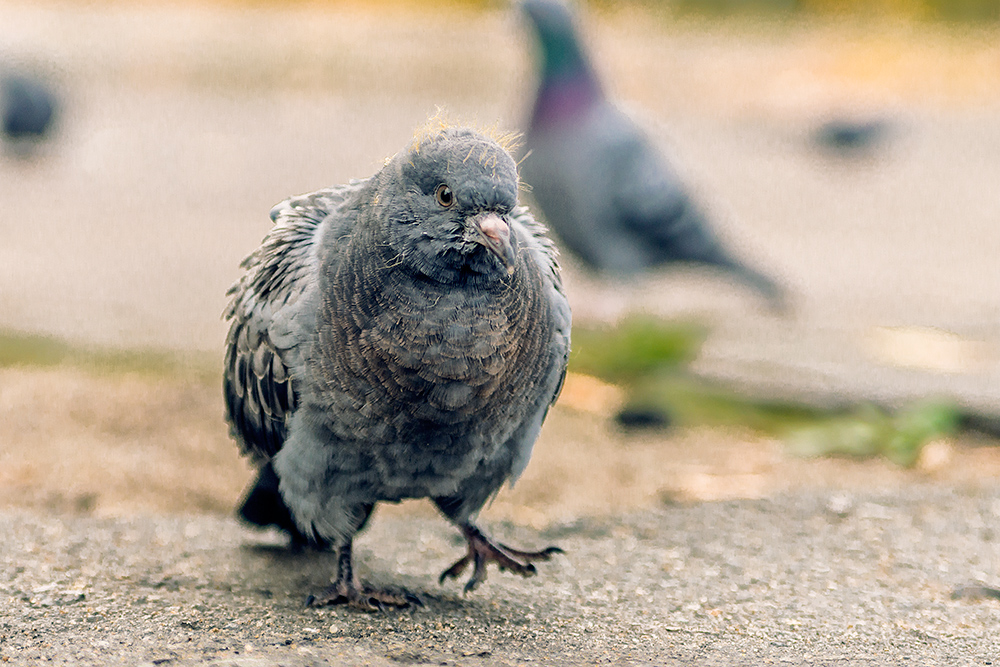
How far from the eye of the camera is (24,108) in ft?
38.2

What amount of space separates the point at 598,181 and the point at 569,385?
1.30 metres

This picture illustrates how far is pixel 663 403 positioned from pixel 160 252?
16.1 feet

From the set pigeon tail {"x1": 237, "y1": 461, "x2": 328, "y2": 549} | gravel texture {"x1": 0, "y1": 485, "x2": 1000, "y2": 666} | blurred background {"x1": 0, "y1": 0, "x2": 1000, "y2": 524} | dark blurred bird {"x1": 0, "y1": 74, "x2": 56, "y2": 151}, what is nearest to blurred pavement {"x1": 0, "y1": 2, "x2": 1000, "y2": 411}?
blurred background {"x1": 0, "y1": 0, "x2": 1000, "y2": 524}

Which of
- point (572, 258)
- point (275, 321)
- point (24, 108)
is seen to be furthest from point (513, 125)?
point (275, 321)

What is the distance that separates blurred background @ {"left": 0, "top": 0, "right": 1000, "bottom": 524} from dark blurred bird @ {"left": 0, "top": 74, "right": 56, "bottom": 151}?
19 centimetres

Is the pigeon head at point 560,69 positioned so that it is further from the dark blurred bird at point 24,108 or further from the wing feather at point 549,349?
the dark blurred bird at point 24,108

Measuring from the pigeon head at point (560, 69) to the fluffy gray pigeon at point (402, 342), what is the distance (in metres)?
3.69

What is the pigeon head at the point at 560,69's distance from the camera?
7.02 meters

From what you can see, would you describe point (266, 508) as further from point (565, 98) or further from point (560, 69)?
point (560, 69)

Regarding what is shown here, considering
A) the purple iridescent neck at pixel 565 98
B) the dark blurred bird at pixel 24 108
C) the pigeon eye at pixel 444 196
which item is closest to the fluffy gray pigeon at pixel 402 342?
the pigeon eye at pixel 444 196

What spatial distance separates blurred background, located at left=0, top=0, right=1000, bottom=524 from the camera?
17.3ft

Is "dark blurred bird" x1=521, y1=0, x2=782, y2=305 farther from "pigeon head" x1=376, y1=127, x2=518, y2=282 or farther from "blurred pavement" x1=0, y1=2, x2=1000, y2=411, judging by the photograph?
"pigeon head" x1=376, y1=127, x2=518, y2=282

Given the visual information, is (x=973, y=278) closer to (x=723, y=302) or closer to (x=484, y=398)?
(x=723, y=302)

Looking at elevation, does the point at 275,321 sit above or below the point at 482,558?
above
